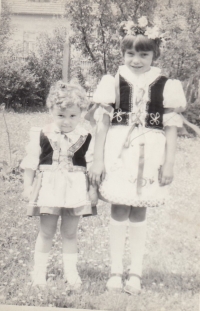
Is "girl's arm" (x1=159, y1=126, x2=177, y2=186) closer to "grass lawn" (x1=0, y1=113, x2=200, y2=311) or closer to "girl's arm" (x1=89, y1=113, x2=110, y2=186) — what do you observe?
"grass lawn" (x1=0, y1=113, x2=200, y2=311)

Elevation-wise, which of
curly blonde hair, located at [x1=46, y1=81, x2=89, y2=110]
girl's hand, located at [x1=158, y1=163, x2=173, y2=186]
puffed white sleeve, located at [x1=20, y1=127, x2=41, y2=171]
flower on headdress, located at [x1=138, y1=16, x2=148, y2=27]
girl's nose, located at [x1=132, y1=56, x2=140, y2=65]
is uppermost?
flower on headdress, located at [x1=138, y1=16, x2=148, y2=27]

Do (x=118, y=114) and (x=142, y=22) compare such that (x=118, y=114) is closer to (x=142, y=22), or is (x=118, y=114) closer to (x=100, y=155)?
(x=100, y=155)

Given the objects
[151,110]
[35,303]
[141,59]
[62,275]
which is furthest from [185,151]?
[35,303]

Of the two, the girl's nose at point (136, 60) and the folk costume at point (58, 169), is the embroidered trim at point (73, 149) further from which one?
the girl's nose at point (136, 60)

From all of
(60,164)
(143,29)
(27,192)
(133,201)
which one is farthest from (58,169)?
(143,29)

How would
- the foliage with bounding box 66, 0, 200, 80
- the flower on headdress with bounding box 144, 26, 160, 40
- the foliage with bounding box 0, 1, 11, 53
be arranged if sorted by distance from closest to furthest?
the flower on headdress with bounding box 144, 26, 160, 40 < the foliage with bounding box 66, 0, 200, 80 < the foliage with bounding box 0, 1, 11, 53

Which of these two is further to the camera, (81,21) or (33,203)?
(81,21)

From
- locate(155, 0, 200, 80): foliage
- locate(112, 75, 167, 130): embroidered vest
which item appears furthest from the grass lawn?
locate(155, 0, 200, 80): foliage

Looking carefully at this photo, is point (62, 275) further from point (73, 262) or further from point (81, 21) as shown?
point (81, 21)
